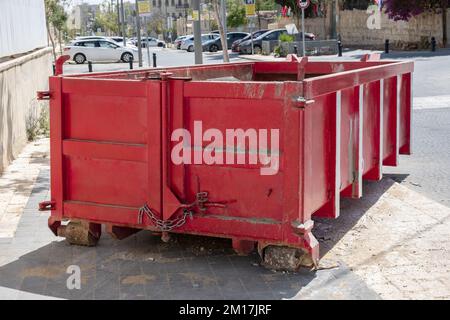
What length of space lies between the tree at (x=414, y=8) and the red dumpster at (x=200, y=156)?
3694cm

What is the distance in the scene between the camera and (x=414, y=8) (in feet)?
139

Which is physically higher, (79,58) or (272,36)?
(272,36)

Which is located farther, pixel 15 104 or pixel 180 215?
pixel 15 104

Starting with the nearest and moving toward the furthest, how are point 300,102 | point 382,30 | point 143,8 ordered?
point 300,102 → point 143,8 → point 382,30

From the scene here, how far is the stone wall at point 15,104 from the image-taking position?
1061 centimetres

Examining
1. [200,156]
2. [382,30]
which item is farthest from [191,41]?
[200,156]

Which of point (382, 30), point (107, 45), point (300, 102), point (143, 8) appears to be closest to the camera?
point (300, 102)

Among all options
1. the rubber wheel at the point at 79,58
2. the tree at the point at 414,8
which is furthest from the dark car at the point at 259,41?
the rubber wheel at the point at 79,58

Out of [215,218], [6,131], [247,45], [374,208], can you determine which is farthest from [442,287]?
[247,45]

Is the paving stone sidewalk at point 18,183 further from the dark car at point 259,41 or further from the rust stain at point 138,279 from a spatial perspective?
the dark car at point 259,41

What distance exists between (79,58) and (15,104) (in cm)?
3178

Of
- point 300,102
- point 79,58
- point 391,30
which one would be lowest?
point 300,102

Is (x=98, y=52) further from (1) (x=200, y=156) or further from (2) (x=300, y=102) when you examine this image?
(2) (x=300, y=102)

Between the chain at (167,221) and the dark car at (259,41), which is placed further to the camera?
the dark car at (259,41)
